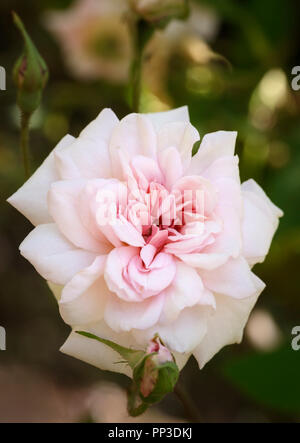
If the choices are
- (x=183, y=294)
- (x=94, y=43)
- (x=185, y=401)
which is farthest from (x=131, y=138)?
(x=94, y=43)

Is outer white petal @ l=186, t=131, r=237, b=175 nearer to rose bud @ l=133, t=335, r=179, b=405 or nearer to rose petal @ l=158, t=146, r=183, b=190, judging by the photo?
rose petal @ l=158, t=146, r=183, b=190

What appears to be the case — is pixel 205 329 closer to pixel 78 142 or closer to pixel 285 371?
pixel 78 142

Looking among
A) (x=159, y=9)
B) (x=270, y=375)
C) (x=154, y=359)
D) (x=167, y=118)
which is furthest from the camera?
(x=270, y=375)

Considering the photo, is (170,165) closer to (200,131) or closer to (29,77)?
(29,77)

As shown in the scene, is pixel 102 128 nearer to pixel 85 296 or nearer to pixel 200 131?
pixel 85 296

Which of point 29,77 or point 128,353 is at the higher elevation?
point 29,77

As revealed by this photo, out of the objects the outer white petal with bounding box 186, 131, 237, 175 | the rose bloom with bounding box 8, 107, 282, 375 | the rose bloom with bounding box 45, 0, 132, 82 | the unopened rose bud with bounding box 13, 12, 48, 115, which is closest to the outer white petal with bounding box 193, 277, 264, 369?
the rose bloom with bounding box 8, 107, 282, 375

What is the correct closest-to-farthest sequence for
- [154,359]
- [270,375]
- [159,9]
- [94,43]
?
1. [154,359]
2. [159,9]
3. [270,375]
4. [94,43]

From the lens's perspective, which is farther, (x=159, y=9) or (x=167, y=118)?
(x=159, y=9)

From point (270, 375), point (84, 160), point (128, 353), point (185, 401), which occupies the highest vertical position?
point (84, 160)
